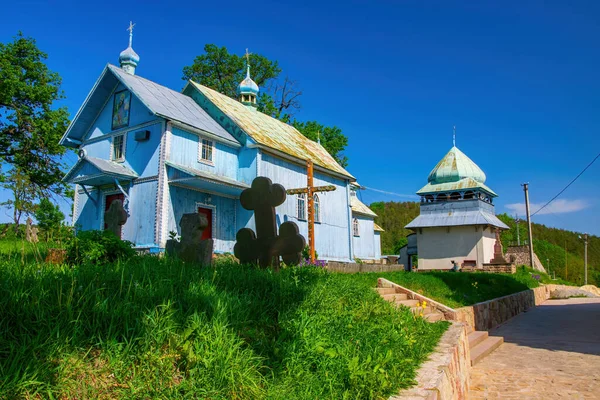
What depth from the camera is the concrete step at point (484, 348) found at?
8423mm

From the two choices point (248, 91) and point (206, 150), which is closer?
point (206, 150)

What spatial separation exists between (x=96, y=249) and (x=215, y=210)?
35.3ft

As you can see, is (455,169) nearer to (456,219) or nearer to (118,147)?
(456,219)

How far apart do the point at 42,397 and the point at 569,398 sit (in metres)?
6.41

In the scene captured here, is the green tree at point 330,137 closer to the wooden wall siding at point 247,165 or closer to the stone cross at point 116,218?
the wooden wall siding at point 247,165

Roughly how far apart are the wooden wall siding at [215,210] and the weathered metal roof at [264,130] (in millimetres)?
2937

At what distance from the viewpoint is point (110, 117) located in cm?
1842

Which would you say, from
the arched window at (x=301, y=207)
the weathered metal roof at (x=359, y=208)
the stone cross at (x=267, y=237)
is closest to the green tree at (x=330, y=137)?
the weathered metal roof at (x=359, y=208)

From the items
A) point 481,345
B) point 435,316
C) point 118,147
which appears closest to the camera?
point 435,316

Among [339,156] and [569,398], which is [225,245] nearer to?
[569,398]

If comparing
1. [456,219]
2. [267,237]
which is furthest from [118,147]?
[456,219]

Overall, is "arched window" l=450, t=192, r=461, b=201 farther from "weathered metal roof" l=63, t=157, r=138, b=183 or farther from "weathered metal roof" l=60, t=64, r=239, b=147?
"weathered metal roof" l=63, t=157, r=138, b=183

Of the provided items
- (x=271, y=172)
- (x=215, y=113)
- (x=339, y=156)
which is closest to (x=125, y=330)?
(x=271, y=172)

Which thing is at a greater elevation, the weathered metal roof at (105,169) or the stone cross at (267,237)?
the weathered metal roof at (105,169)
